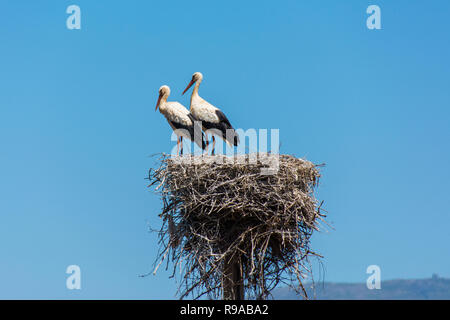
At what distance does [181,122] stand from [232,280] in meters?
3.10

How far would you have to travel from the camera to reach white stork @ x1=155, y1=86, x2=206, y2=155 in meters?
12.5

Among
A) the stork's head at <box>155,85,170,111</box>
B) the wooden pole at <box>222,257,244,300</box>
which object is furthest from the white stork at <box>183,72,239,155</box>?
the wooden pole at <box>222,257,244,300</box>

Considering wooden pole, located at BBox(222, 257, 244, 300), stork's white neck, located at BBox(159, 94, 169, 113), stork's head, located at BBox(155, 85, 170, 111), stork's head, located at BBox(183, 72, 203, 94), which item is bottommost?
wooden pole, located at BBox(222, 257, 244, 300)

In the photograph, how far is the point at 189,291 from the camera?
10516mm

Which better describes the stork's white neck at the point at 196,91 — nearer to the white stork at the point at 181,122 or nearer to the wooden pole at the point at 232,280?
the white stork at the point at 181,122

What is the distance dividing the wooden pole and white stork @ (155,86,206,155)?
240cm

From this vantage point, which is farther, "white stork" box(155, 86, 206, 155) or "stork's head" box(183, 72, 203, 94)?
"stork's head" box(183, 72, 203, 94)

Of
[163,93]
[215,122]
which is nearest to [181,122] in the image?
[215,122]

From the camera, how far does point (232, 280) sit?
1065 cm

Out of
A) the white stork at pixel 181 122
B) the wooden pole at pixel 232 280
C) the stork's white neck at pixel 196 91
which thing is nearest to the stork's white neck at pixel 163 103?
the white stork at pixel 181 122

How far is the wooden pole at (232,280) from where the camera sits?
10.6m

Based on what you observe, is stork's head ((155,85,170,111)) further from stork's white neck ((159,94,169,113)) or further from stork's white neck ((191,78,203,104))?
stork's white neck ((191,78,203,104))
